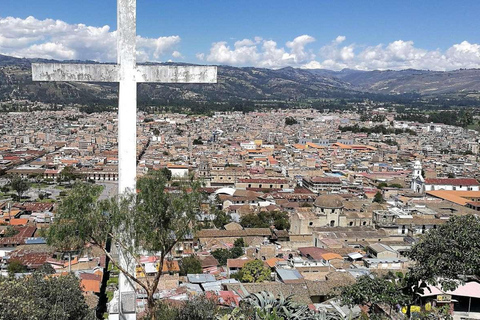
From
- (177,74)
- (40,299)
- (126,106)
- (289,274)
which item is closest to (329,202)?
(289,274)

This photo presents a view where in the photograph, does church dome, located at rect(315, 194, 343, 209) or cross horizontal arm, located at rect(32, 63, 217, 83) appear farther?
church dome, located at rect(315, 194, 343, 209)

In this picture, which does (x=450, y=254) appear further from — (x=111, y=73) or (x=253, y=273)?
(x=253, y=273)

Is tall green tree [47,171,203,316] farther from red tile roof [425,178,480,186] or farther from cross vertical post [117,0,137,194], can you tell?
red tile roof [425,178,480,186]

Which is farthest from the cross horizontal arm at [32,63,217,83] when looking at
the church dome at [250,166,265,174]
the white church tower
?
the church dome at [250,166,265,174]

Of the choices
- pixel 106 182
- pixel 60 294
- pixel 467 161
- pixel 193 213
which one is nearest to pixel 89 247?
pixel 193 213

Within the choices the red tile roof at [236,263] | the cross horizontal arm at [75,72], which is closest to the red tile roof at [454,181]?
the red tile roof at [236,263]

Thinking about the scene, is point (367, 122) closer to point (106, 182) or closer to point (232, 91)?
point (106, 182)

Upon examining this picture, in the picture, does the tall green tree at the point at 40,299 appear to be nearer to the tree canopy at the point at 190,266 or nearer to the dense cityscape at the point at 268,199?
the dense cityscape at the point at 268,199
